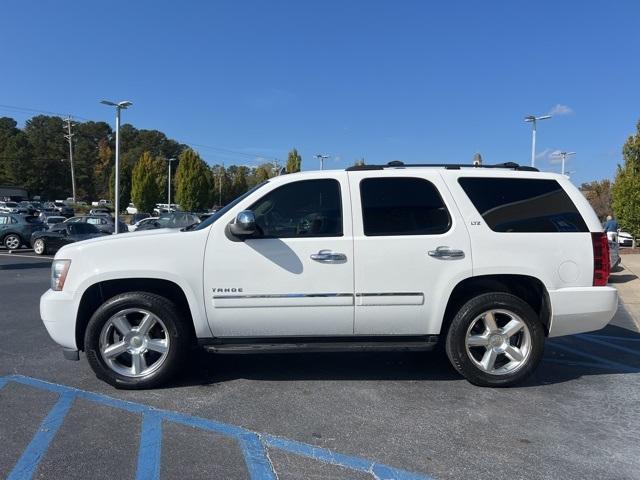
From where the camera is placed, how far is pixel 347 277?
4289 mm

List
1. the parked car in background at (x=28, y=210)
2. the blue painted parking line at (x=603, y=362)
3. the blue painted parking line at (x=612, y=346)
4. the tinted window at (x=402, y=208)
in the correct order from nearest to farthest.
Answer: the tinted window at (x=402, y=208), the blue painted parking line at (x=603, y=362), the blue painted parking line at (x=612, y=346), the parked car in background at (x=28, y=210)

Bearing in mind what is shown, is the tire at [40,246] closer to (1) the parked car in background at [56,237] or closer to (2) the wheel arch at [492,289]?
(1) the parked car in background at [56,237]

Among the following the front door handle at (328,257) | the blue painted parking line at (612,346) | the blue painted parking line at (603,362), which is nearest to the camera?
the front door handle at (328,257)

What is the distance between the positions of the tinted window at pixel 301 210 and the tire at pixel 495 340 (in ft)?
4.47

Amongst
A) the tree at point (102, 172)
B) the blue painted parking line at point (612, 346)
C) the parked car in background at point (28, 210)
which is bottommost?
the blue painted parking line at point (612, 346)

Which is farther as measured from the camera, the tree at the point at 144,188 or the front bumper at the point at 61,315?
the tree at the point at 144,188

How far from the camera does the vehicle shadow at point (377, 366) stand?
4.78 m

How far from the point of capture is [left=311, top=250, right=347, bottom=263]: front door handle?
14.0ft

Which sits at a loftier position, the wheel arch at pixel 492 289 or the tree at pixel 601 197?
the tree at pixel 601 197

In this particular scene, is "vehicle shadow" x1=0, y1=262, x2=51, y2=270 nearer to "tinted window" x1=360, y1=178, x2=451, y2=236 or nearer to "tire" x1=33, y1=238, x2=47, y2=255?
"tire" x1=33, y1=238, x2=47, y2=255

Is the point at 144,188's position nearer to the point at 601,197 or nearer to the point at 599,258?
the point at 601,197

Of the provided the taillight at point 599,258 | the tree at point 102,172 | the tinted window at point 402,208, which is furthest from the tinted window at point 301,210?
the tree at point 102,172

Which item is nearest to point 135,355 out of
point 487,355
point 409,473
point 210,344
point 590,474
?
point 210,344

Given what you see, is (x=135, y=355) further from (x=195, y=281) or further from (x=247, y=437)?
(x=247, y=437)
